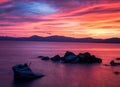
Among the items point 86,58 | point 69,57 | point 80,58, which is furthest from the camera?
point 69,57

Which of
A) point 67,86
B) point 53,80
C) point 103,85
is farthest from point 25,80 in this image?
A: point 103,85

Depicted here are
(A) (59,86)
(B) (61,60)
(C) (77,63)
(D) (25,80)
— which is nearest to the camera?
(A) (59,86)

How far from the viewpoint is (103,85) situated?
49.9 m

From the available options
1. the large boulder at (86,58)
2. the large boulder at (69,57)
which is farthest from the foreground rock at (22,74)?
the large boulder at (86,58)

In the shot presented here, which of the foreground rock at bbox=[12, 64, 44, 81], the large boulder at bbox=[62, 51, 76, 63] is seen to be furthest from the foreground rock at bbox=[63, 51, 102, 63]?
the foreground rock at bbox=[12, 64, 44, 81]

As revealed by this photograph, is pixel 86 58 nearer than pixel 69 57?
Yes

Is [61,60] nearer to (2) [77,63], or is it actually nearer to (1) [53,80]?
(2) [77,63]

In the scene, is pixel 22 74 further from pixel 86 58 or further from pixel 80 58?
pixel 86 58

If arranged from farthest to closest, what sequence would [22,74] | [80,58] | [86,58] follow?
[86,58] → [80,58] → [22,74]

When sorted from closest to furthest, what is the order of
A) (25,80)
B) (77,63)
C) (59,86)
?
(59,86), (25,80), (77,63)

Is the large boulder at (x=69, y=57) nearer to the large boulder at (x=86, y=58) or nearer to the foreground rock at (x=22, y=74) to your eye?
the large boulder at (x=86, y=58)

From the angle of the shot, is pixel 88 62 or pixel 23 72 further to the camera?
pixel 88 62

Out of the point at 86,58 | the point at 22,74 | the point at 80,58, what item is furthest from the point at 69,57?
the point at 22,74

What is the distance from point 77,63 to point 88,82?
3555cm
